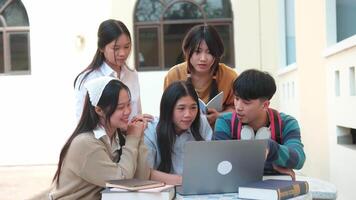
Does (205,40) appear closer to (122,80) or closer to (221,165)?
(122,80)

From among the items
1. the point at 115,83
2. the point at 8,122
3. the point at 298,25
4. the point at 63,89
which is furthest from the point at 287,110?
the point at 115,83

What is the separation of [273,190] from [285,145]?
0.60 meters

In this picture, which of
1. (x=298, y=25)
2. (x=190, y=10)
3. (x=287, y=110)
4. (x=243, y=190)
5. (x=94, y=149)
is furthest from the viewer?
(x=190, y=10)

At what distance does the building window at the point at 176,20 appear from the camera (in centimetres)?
1042

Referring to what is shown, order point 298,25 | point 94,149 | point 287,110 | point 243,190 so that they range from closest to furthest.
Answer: point 243,190
point 94,149
point 298,25
point 287,110

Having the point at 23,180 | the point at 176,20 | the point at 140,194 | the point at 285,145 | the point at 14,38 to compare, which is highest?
the point at 176,20

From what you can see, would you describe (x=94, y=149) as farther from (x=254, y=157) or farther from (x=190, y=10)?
(x=190, y=10)

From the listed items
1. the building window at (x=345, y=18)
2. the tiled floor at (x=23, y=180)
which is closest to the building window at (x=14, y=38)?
the tiled floor at (x=23, y=180)

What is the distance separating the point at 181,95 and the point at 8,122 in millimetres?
8893

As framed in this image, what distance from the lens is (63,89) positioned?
35.8ft

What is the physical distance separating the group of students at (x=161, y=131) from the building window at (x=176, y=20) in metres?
7.28

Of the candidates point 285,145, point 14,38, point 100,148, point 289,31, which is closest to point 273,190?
point 285,145

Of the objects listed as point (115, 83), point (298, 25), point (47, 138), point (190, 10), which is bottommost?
point (47, 138)

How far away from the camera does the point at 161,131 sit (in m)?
2.83
